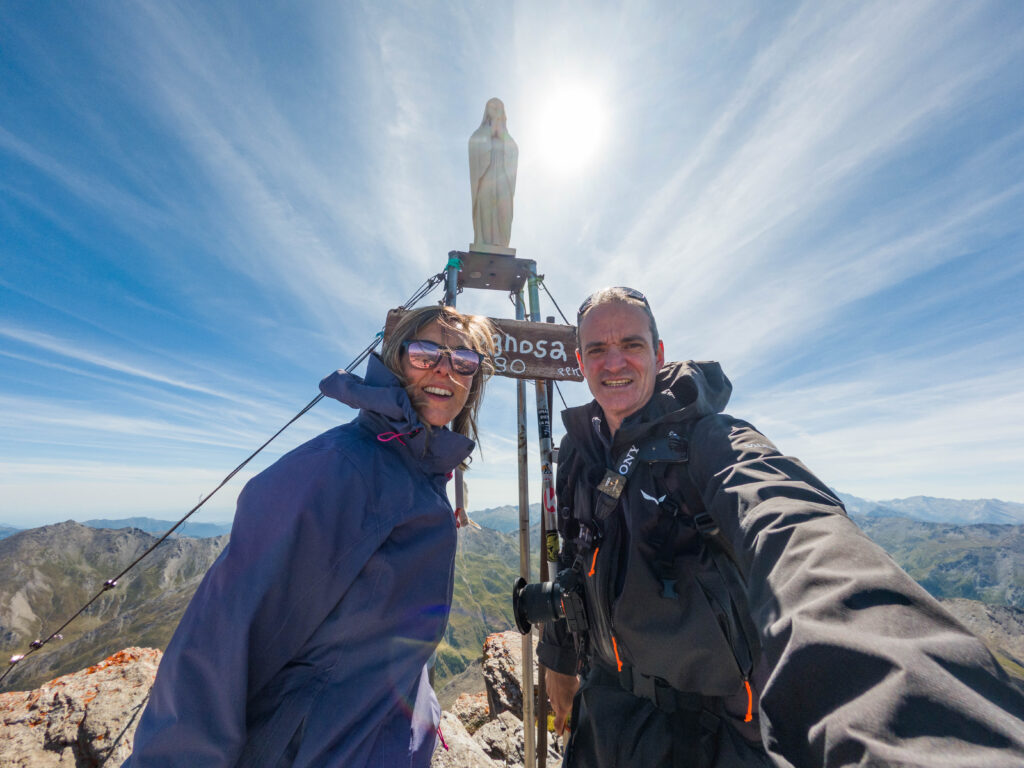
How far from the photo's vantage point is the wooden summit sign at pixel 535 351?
16.6 ft

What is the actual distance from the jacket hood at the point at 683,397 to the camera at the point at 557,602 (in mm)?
1158

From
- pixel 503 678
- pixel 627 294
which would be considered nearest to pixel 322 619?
pixel 627 294

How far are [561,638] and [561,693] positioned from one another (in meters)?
0.51

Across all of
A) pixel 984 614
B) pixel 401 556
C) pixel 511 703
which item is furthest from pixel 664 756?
pixel 984 614

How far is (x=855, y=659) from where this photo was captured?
126cm

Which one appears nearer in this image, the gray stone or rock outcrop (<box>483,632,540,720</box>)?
the gray stone

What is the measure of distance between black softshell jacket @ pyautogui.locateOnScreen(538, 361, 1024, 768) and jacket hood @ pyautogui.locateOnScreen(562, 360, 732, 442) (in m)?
Answer: 0.74

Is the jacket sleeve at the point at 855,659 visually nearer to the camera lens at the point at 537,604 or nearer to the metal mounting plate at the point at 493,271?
the camera lens at the point at 537,604

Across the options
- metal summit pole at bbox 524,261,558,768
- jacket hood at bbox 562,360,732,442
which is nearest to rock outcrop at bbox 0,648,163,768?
metal summit pole at bbox 524,261,558,768

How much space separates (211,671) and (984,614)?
734 ft

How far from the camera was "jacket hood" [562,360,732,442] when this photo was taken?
284cm

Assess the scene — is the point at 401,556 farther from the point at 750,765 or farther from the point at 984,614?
the point at 984,614

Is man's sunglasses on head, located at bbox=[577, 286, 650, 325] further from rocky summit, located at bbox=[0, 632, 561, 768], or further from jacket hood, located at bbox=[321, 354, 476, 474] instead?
rocky summit, located at bbox=[0, 632, 561, 768]

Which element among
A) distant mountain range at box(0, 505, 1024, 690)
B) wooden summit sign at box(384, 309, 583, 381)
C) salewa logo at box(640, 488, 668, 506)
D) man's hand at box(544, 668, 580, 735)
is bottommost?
distant mountain range at box(0, 505, 1024, 690)
